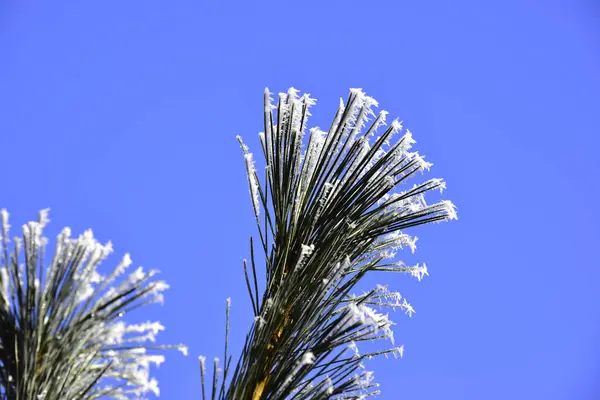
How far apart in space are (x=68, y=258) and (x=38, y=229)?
11 cm

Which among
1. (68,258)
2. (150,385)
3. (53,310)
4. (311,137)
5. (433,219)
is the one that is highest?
(311,137)

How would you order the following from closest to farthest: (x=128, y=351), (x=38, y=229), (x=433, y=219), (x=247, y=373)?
(x=38, y=229) → (x=128, y=351) → (x=247, y=373) → (x=433, y=219)

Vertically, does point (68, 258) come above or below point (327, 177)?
below

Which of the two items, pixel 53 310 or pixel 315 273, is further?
pixel 315 273

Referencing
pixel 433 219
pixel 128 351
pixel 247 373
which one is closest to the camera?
pixel 128 351

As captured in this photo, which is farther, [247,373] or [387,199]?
[387,199]

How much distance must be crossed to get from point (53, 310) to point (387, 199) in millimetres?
1347

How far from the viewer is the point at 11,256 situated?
5.54ft

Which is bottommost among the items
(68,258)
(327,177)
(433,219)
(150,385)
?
(150,385)

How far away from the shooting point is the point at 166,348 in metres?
1.75

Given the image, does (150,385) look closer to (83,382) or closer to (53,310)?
(83,382)

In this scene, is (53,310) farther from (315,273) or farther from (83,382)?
(315,273)

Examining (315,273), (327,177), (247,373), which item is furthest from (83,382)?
(327,177)

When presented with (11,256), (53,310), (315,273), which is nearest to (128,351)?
(53,310)
